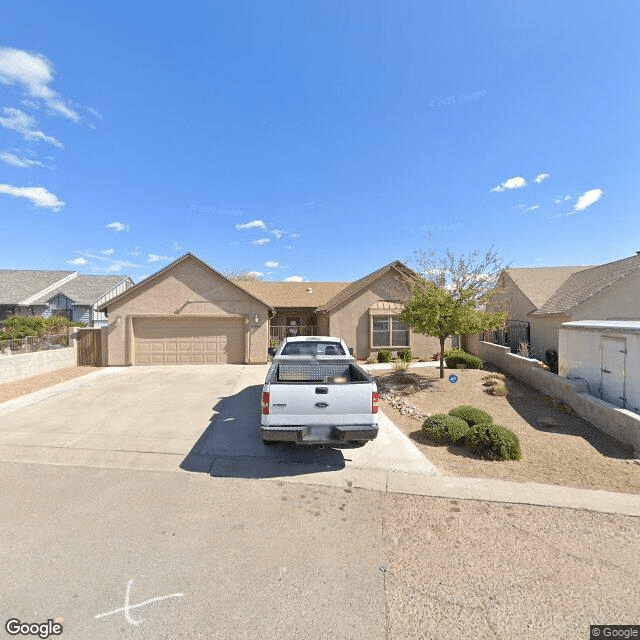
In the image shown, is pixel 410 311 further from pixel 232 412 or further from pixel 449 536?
pixel 449 536

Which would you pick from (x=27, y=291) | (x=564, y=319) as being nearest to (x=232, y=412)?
(x=564, y=319)

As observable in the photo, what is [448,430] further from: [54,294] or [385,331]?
[54,294]

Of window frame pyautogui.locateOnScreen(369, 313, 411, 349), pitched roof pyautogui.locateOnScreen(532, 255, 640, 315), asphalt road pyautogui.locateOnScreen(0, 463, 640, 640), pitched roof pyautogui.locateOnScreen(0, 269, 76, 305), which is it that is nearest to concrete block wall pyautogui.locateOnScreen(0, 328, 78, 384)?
asphalt road pyautogui.locateOnScreen(0, 463, 640, 640)

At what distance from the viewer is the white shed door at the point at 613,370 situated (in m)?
7.38

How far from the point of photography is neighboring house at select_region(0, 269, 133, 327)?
2775cm

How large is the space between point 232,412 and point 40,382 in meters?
8.62

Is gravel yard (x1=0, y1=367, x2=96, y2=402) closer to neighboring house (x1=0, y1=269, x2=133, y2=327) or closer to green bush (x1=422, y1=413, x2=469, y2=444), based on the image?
green bush (x1=422, y1=413, x2=469, y2=444)

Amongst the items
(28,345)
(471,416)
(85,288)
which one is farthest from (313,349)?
(85,288)

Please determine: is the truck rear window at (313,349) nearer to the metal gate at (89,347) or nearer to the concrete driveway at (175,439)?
the concrete driveway at (175,439)

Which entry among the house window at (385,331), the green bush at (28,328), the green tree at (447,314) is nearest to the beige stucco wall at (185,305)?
the green bush at (28,328)

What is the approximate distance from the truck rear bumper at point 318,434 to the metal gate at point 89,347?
1447cm

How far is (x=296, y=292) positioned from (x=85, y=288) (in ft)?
78.6

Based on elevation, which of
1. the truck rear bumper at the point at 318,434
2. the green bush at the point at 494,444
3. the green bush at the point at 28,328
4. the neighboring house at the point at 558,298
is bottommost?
the green bush at the point at 494,444

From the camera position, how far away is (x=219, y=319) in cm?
1584
